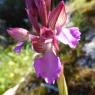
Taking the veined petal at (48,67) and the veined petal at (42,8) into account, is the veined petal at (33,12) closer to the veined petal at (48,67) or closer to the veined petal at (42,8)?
the veined petal at (42,8)

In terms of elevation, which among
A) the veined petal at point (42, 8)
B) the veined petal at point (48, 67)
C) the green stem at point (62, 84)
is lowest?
the green stem at point (62, 84)

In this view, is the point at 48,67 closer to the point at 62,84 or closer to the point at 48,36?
the point at 48,36

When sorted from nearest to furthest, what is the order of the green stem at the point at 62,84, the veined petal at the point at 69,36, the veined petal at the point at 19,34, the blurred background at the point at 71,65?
the veined petal at the point at 69,36 < the veined petal at the point at 19,34 < the green stem at the point at 62,84 < the blurred background at the point at 71,65

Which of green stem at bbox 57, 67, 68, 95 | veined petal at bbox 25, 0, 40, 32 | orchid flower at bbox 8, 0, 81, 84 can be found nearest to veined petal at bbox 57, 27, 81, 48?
orchid flower at bbox 8, 0, 81, 84

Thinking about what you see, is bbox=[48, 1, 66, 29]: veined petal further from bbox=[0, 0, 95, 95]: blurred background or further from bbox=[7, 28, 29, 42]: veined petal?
bbox=[0, 0, 95, 95]: blurred background

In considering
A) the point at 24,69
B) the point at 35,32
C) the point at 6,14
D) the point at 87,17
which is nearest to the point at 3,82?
the point at 24,69

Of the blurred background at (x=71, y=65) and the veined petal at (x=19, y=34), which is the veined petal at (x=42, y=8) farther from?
the blurred background at (x=71, y=65)

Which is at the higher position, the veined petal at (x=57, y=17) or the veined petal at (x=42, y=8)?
the veined petal at (x=42, y=8)

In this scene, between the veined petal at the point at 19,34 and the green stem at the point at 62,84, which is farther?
the green stem at the point at 62,84

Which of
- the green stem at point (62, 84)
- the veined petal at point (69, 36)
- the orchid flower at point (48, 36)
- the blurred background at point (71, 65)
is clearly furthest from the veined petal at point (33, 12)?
the blurred background at point (71, 65)

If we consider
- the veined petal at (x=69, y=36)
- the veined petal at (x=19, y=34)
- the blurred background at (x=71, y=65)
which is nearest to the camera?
the veined petal at (x=69, y=36)
